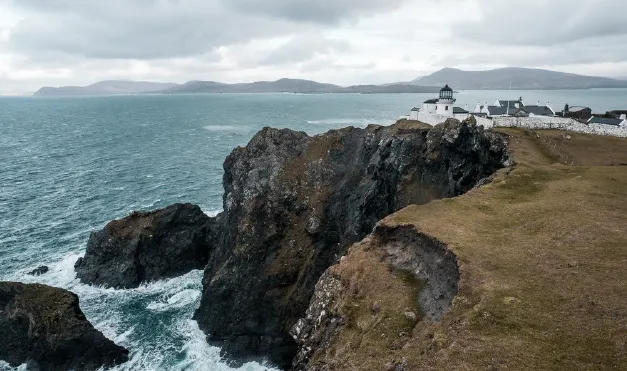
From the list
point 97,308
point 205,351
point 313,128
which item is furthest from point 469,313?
point 313,128

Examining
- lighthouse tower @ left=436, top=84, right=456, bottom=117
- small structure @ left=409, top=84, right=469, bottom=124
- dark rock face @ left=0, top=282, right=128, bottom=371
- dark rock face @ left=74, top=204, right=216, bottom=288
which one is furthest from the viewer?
lighthouse tower @ left=436, top=84, right=456, bottom=117

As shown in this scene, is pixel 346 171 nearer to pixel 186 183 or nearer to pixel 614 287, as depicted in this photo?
pixel 614 287

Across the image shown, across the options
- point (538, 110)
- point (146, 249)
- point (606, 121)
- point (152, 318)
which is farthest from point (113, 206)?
point (606, 121)

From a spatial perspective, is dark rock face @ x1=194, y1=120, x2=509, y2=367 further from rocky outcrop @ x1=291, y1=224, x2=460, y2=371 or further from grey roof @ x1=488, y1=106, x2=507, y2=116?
grey roof @ x1=488, y1=106, x2=507, y2=116

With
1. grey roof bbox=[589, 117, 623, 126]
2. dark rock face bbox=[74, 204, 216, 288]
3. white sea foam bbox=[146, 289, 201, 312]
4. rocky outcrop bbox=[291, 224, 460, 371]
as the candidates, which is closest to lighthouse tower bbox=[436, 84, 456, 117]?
grey roof bbox=[589, 117, 623, 126]

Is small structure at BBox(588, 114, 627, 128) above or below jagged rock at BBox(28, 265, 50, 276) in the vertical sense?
above

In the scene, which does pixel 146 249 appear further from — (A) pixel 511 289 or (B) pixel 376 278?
(A) pixel 511 289
